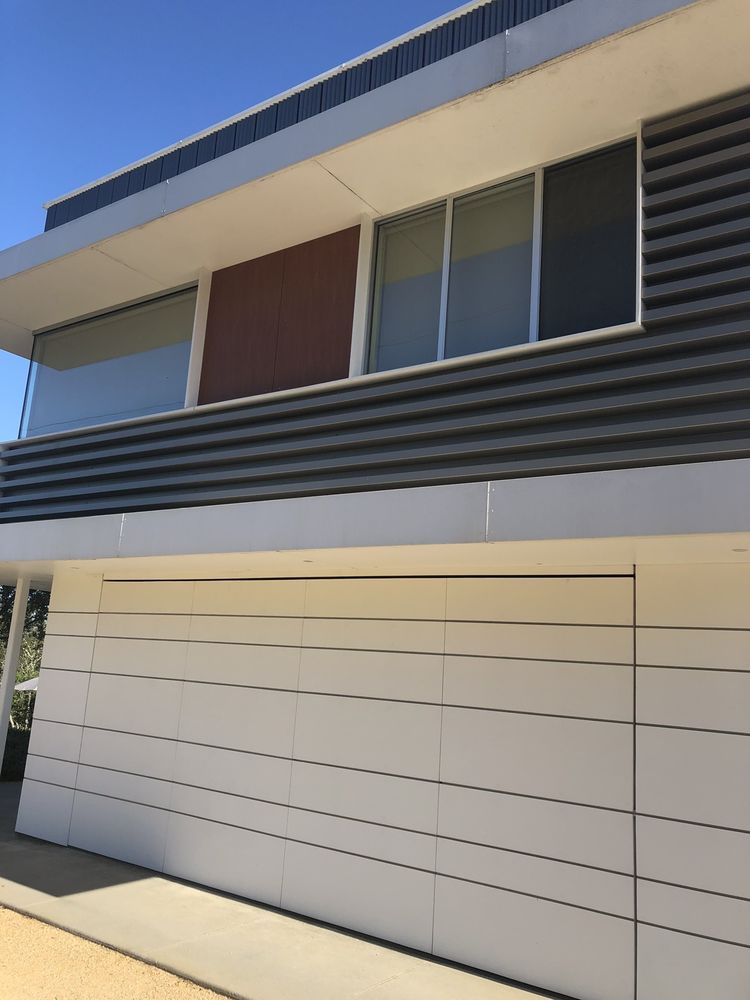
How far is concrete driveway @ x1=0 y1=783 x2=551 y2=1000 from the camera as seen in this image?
215 inches

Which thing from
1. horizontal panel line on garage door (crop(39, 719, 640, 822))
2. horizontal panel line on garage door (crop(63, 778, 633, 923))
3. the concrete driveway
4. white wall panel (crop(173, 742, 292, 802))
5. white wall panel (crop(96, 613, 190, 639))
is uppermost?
white wall panel (crop(96, 613, 190, 639))

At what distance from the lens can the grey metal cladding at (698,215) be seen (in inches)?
192

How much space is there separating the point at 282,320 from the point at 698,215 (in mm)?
3955

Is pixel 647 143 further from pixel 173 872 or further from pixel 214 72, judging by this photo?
pixel 173 872

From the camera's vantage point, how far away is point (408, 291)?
689cm

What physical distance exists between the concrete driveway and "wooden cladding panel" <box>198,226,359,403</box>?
4692mm

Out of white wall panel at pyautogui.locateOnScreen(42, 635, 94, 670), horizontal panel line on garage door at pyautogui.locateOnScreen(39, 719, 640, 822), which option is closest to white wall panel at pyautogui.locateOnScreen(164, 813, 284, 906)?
horizontal panel line on garage door at pyautogui.locateOnScreen(39, 719, 640, 822)

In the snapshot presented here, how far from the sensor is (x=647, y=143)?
5.52m

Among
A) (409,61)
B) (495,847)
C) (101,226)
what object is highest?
(409,61)

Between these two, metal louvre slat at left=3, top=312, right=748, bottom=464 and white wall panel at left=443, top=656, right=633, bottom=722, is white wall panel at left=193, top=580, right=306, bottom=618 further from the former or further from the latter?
white wall panel at left=443, top=656, right=633, bottom=722

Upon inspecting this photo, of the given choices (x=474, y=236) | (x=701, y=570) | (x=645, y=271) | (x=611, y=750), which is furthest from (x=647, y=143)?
(x=611, y=750)

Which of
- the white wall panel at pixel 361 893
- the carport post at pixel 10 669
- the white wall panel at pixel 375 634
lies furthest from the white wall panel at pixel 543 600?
the carport post at pixel 10 669

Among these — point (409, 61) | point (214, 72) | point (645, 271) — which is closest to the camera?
point (645, 271)

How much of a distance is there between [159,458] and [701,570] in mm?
4977
